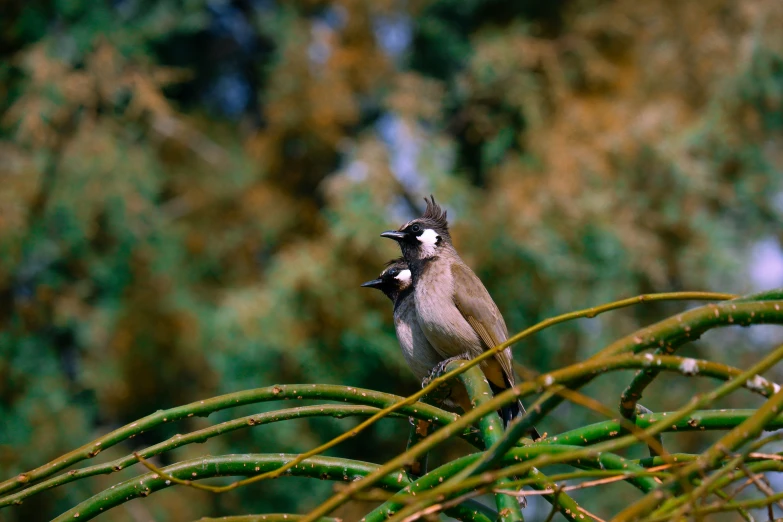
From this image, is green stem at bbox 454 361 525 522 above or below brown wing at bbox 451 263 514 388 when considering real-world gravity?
below

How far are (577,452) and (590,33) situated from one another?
645cm

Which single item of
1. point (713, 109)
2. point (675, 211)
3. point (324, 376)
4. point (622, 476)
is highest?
point (713, 109)

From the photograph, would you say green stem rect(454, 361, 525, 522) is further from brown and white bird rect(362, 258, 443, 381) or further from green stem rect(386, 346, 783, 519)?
brown and white bird rect(362, 258, 443, 381)

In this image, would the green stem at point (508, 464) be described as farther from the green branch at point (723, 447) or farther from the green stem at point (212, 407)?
the green branch at point (723, 447)

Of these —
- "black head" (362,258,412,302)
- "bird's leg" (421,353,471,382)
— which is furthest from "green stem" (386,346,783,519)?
"black head" (362,258,412,302)

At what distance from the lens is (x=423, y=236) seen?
3.96 m

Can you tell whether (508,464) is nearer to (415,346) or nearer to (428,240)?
(415,346)

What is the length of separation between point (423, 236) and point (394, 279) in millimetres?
354

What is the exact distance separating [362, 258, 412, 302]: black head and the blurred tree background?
159 centimetres

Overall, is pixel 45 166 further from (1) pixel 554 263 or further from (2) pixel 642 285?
(2) pixel 642 285

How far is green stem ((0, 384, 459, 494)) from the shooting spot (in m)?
1.52

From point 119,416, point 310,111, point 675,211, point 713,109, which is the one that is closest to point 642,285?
point 675,211

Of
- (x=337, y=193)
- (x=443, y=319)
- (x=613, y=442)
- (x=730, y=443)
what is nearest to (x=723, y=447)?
(x=730, y=443)

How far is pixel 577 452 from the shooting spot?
121cm
